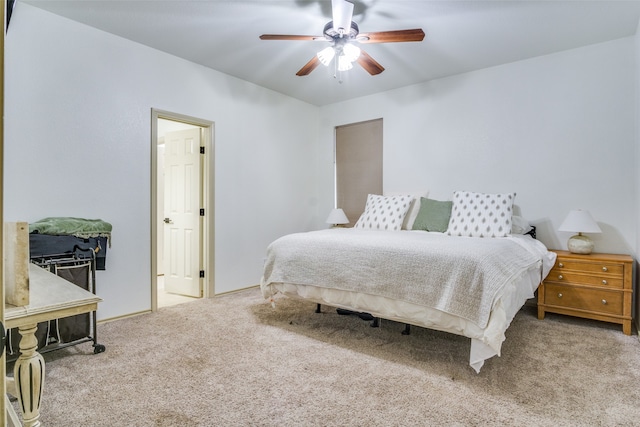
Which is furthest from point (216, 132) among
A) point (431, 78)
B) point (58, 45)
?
point (431, 78)

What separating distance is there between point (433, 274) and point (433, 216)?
1592mm

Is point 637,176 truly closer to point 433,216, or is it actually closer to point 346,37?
point 433,216

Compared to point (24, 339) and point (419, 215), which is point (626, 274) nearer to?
point (419, 215)

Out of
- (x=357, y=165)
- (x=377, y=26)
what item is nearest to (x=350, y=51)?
(x=377, y=26)

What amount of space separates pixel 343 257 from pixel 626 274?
2.26 meters

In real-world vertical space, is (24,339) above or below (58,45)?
below

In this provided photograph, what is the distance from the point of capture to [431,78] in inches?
160

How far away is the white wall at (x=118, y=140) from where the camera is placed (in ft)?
8.46

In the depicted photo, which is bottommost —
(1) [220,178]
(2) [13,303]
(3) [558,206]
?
(2) [13,303]

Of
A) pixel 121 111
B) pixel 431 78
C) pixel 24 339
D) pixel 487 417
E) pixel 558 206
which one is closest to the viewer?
pixel 24 339

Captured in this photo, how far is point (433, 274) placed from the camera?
2100 mm

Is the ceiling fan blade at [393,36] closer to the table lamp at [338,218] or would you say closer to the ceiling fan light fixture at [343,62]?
the ceiling fan light fixture at [343,62]

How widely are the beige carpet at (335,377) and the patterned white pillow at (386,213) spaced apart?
3.82 ft

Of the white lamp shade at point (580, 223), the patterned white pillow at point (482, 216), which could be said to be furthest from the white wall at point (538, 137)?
the patterned white pillow at point (482, 216)
